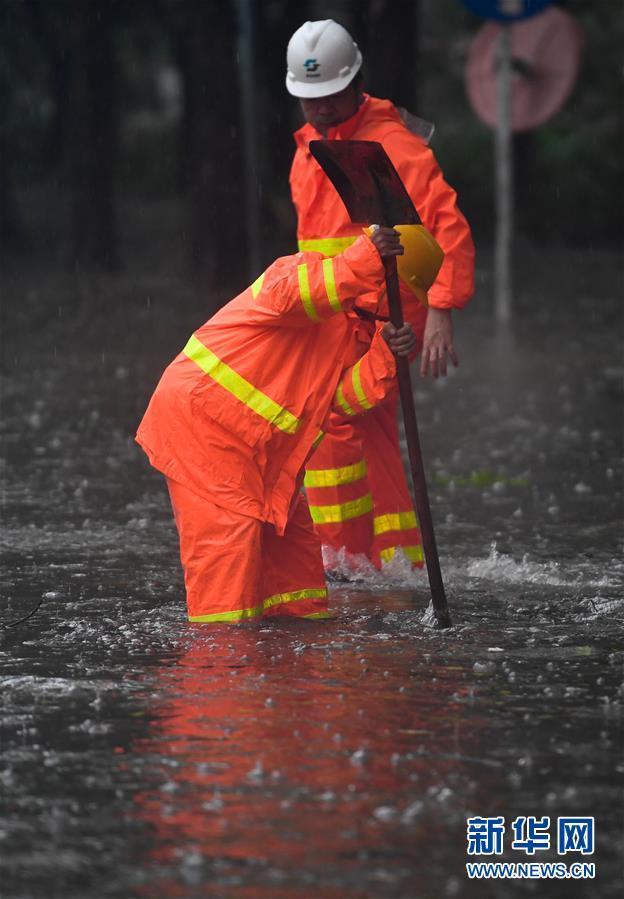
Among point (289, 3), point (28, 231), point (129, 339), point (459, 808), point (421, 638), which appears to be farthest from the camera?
point (28, 231)

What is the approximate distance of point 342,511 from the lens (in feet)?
24.8

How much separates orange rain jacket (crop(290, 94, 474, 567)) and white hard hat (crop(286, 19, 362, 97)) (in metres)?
0.20

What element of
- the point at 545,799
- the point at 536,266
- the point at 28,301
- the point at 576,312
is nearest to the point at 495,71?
the point at 576,312

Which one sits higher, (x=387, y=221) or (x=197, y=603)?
(x=387, y=221)

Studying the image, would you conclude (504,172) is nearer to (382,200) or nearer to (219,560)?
(382,200)

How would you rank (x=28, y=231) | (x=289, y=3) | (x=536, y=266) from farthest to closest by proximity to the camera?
(x=28, y=231)
(x=289, y=3)
(x=536, y=266)

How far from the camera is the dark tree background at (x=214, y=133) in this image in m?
20.3

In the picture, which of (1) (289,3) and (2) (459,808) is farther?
(1) (289,3)

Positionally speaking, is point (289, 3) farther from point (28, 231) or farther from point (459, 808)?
point (459, 808)

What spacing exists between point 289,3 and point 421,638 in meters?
23.4

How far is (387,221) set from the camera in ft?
21.2

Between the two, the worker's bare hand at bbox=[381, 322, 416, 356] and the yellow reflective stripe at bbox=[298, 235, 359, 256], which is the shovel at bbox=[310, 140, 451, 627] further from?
the yellow reflective stripe at bbox=[298, 235, 359, 256]

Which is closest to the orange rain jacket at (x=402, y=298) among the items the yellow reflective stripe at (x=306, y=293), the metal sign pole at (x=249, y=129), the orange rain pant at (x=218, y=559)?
the yellow reflective stripe at (x=306, y=293)

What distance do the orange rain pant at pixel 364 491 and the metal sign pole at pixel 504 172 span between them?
9.40 meters
